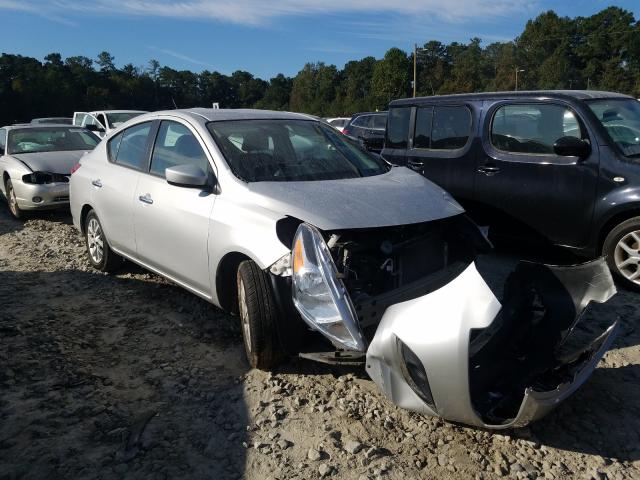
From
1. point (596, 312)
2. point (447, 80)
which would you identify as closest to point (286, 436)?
point (596, 312)

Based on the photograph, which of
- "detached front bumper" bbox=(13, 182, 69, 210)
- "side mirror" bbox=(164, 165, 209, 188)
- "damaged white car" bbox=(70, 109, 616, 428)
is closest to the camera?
"damaged white car" bbox=(70, 109, 616, 428)

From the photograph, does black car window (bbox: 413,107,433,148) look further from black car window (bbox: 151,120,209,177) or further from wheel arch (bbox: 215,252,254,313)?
wheel arch (bbox: 215,252,254,313)

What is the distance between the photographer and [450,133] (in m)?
6.08

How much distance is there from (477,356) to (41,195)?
7.36 m

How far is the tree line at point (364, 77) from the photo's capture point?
60.4 m

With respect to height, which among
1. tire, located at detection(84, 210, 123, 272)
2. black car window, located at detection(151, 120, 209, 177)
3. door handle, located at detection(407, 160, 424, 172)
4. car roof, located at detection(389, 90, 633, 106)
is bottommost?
tire, located at detection(84, 210, 123, 272)

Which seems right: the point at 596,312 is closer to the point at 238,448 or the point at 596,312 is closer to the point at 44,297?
the point at 238,448

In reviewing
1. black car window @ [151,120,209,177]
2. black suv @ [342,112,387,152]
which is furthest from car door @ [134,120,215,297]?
black suv @ [342,112,387,152]

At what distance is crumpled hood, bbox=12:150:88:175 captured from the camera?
8366 millimetres

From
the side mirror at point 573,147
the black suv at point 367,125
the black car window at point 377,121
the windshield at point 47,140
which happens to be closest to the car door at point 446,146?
the side mirror at point 573,147

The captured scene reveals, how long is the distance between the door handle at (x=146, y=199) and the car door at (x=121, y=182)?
0.64 ft

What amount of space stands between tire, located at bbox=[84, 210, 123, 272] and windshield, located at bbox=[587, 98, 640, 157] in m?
4.84

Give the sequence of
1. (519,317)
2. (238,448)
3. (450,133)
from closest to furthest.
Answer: (238,448), (519,317), (450,133)

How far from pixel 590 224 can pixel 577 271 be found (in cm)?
171
